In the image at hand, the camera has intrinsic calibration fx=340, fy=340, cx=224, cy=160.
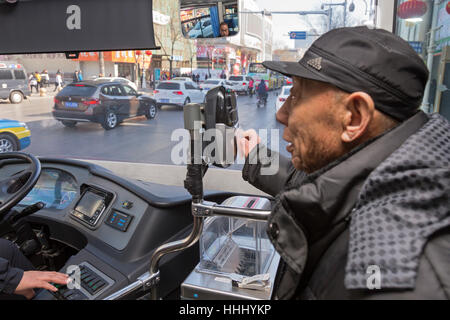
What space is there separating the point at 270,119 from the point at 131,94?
6.75 ft

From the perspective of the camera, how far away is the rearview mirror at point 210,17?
2246 mm

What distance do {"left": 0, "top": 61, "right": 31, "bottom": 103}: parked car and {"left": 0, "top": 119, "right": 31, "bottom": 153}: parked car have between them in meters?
0.50

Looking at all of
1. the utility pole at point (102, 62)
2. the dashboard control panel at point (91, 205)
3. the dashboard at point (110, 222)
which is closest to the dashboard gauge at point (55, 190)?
the dashboard at point (110, 222)

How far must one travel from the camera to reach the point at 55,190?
228cm

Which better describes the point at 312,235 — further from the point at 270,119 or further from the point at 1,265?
the point at 270,119

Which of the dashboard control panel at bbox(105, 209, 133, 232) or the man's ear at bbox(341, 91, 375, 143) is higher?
the man's ear at bbox(341, 91, 375, 143)

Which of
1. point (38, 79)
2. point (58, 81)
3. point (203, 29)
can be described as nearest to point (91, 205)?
point (203, 29)

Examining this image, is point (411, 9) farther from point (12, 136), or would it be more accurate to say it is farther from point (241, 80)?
point (12, 136)

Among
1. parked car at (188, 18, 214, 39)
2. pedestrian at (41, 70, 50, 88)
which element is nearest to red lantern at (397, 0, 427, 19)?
parked car at (188, 18, 214, 39)

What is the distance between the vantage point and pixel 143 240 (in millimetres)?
1762

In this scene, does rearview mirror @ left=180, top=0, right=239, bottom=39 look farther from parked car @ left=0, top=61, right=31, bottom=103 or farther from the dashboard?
parked car @ left=0, top=61, right=31, bottom=103

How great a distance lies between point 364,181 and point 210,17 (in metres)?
1.97

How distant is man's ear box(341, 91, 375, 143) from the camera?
721mm
